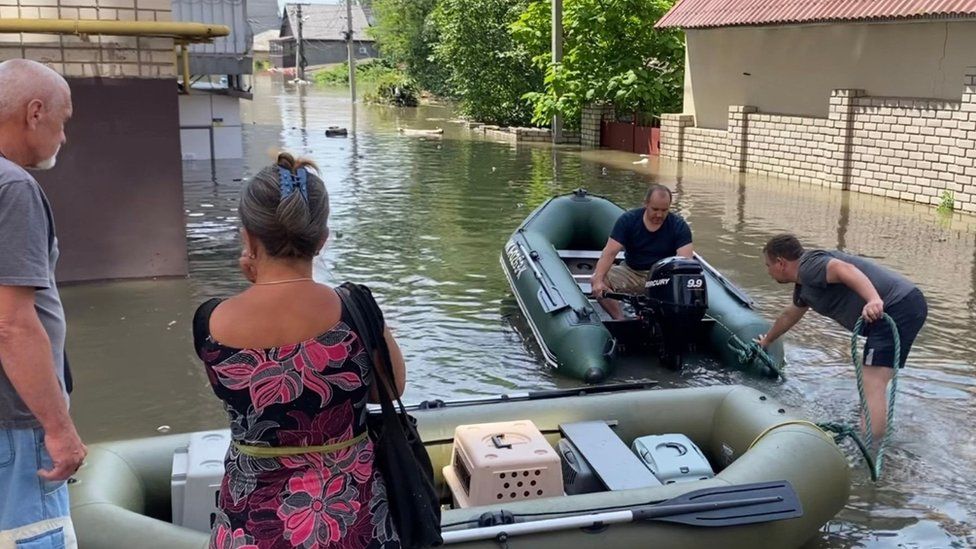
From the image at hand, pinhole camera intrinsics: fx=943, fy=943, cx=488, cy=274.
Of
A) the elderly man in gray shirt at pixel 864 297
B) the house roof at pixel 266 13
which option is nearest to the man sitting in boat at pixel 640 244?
the elderly man in gray shirt at pixel 864 297

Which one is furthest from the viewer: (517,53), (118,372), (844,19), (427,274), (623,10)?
(517,53)

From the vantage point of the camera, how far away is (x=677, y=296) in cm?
616

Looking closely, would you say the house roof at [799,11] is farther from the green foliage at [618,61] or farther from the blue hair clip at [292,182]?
the blue hair clip at [292,182]

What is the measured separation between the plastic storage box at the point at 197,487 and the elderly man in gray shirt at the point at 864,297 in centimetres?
296

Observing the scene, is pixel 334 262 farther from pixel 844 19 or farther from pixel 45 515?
pixel 844 19

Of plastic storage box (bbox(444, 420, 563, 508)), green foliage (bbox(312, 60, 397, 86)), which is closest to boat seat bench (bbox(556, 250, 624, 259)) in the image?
plastic storage box (bbox(444, 420, 563, 508))

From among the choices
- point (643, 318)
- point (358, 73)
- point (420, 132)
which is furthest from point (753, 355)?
point (358, 73)

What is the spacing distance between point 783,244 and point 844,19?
11121mm

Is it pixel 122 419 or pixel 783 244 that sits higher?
pixel 783 244

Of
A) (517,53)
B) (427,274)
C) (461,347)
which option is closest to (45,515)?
(461,347)

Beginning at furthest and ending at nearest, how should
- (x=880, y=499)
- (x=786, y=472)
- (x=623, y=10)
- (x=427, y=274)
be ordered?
1. (x=623, y=10)
2. (x=427, y=274)
3. (x=880, y=499)
4. (x=786, y=472)

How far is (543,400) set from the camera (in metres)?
4.55

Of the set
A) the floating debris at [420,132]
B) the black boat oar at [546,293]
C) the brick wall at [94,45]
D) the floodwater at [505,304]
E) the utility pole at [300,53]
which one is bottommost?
the floodwater at [505,304]

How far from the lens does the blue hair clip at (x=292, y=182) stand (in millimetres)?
2000
